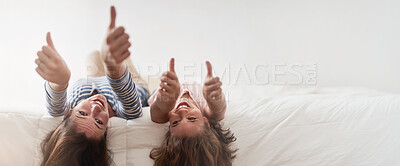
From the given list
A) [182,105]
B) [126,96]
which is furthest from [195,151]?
[126,96]

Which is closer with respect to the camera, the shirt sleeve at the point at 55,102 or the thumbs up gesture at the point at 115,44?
the thumbs up gesture at the point at 115,44

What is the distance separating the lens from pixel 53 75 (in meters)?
0.90

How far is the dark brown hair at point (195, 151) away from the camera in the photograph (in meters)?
0.97

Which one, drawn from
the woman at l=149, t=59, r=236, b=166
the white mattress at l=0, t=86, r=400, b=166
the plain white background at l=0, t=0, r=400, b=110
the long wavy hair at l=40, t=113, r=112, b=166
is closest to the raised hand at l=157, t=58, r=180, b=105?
the woman at l=149, t=59, r=236, b=166

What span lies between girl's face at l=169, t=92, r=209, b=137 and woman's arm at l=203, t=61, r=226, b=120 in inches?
2.2

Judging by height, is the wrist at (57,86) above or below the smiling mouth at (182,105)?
above

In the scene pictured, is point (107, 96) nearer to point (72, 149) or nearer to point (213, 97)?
point (72, 149)

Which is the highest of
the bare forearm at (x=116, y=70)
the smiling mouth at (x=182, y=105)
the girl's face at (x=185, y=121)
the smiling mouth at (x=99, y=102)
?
the bare forearm at (x=116, y=70)

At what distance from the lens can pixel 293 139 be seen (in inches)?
42.1

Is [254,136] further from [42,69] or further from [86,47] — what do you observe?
[86,47]

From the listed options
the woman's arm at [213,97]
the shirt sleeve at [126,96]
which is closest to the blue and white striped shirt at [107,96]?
the shirt sleeve at [126,96]

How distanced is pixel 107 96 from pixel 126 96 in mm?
160

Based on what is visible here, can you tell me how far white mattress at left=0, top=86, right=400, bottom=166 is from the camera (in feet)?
3.29

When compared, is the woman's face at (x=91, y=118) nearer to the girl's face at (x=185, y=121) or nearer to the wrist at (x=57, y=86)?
the wrist at (x=57, y=86)
